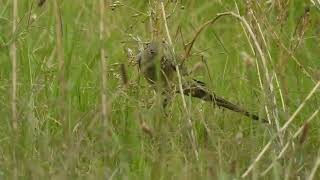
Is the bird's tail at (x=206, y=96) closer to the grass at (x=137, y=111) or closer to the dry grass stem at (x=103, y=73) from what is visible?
the grass at (x=137, y=111)

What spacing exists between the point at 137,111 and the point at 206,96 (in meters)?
0.46

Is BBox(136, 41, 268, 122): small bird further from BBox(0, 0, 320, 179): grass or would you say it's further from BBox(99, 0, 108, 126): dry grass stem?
BBox(99, 0, 108, 126): dry grass stem

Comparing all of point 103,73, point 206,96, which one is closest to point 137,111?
point 103,73

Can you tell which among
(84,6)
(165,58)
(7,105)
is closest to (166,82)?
(165,58)

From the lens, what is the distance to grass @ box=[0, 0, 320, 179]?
94.8 inches

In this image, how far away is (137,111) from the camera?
253cm

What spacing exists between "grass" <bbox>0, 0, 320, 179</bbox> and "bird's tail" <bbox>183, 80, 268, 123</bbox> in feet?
0.14

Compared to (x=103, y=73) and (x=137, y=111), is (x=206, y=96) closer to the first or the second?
(x=137, y=111)

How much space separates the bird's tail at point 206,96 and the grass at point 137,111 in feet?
0.14

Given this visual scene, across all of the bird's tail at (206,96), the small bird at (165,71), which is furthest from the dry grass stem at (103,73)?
→ the bird's tail at (206,96)

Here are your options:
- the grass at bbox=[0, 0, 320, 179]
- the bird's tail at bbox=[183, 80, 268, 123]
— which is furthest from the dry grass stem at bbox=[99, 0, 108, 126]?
the bird's tail at bbox=[183, 80, 268, 123]

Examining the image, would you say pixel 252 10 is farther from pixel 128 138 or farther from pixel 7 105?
pixel 7 105

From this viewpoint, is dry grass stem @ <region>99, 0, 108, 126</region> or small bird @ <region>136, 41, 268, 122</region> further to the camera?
small bird @ <region>136, 41, 268, 122</region>

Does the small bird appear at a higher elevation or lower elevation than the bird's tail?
higher
